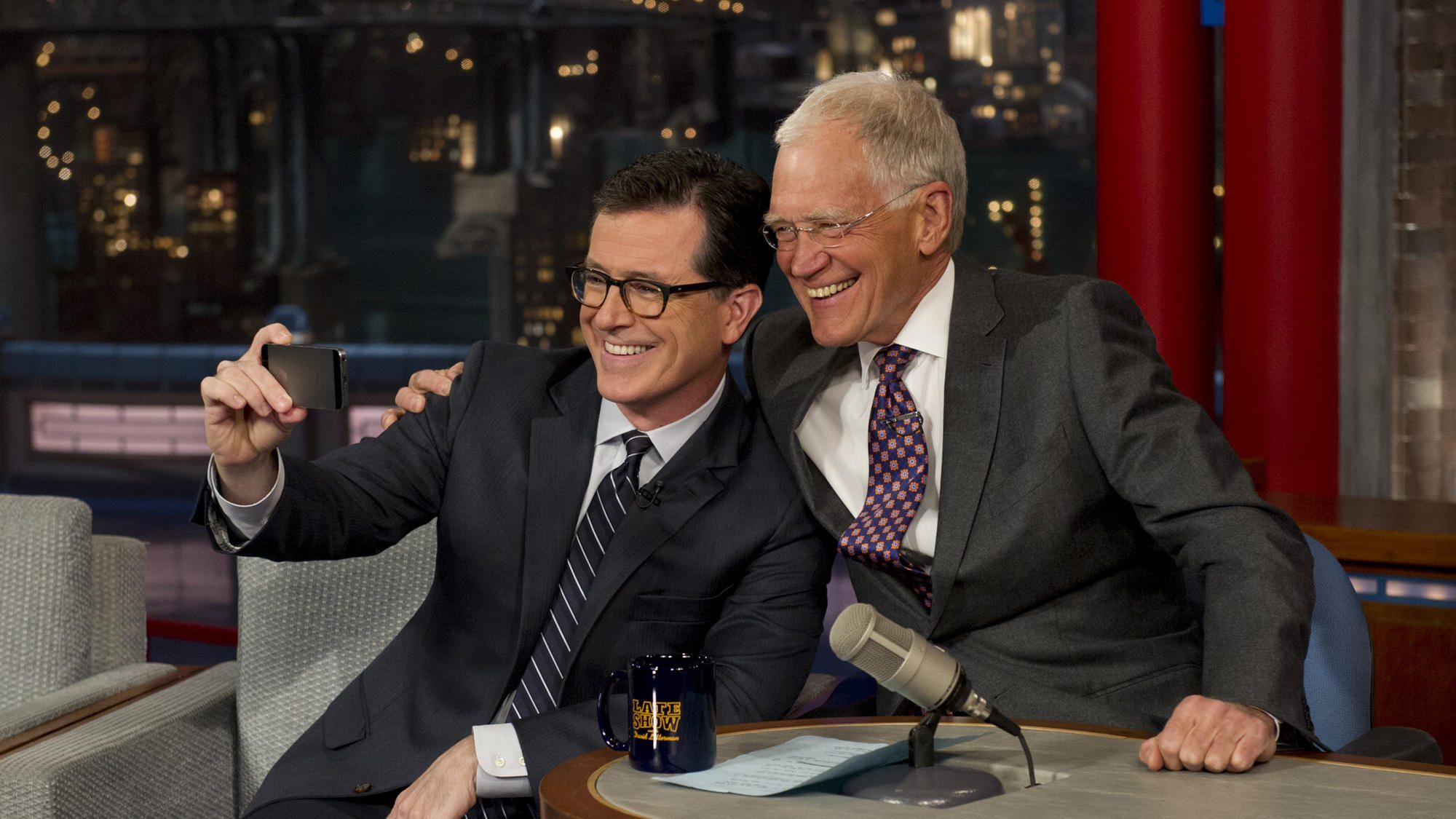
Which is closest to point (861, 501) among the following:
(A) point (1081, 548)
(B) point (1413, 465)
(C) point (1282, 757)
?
(A) point (1081, 548)

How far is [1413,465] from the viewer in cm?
353

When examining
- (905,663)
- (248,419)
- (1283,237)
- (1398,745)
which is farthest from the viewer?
(1283,237)

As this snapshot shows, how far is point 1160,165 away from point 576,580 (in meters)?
1.68

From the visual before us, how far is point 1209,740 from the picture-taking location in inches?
50.3

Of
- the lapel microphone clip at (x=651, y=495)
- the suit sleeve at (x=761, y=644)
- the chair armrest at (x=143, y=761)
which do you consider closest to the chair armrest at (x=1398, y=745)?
the suit sleeve at (x=761, y=644)

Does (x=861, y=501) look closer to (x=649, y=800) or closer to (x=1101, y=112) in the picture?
(x=649, y=800)

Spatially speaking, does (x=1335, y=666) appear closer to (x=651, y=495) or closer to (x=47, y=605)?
(x=651, y=495)

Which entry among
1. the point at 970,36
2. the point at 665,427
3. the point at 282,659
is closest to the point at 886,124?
the point at 665,427

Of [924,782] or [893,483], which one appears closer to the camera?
[924,782]

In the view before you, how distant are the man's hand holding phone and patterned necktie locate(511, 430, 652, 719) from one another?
0.37 m

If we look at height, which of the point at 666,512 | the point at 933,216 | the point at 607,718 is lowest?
the point at 607,718

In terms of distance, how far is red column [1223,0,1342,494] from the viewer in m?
2.80

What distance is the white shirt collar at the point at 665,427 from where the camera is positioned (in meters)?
1.82

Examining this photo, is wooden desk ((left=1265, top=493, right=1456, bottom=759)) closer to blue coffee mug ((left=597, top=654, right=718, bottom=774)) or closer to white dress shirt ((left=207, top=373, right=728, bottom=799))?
white dress shirt ((left=207, top=373, right=728, bottom=799))
